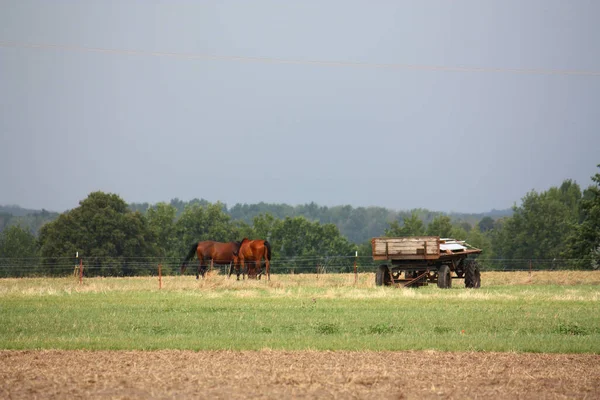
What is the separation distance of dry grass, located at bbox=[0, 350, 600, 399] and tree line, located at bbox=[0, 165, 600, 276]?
42.6 metres

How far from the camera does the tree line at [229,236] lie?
2714 inches

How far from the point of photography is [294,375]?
13461 millimetres

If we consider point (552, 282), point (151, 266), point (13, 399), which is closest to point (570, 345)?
point (13, 399)

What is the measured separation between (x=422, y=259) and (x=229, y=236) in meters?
67.8

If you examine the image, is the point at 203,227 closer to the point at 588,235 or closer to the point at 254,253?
the point at 588,235

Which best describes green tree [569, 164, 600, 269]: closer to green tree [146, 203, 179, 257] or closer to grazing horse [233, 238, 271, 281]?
grazing horse [233, 238, 271, 281]

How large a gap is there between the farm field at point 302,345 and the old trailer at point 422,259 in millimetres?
3306

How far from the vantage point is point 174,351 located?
52.6 ft

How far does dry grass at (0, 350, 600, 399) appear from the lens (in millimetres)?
12148

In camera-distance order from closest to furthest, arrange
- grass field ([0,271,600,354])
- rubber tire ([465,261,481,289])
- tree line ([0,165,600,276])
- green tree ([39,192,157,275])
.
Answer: grass field ([0,271,600,354]), rubber tire ([465,261,481,289]), tree line ([0,165,600,276]), green tree ([39,192,157,275])

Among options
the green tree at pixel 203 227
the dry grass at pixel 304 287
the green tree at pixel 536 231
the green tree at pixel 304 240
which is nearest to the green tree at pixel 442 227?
the green tree at pixel 536 231

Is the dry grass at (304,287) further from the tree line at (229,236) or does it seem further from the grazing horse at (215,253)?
the tree line at (229,236)

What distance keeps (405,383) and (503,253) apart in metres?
101

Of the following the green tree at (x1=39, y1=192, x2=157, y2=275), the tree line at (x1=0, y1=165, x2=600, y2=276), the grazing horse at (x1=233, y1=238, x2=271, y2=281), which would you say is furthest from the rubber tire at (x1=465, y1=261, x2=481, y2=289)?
the green tree at (x1=39, y1=192, x2=157, y2=275)
